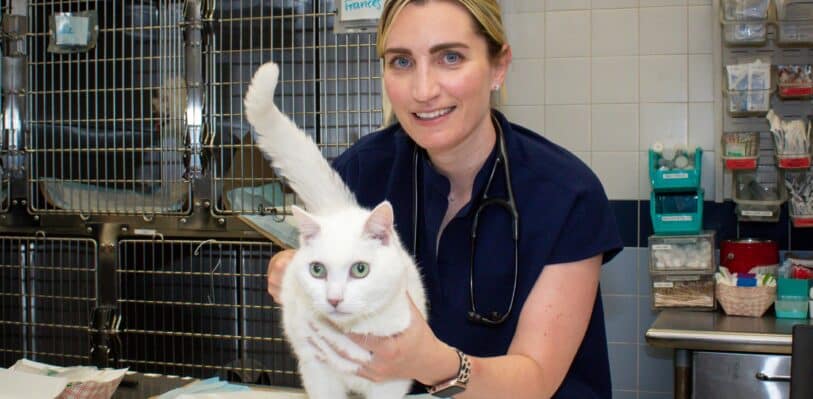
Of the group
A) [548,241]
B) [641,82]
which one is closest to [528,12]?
[641,82]

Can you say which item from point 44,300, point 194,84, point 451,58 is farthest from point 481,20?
point 44,300

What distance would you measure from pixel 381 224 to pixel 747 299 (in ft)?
6.40

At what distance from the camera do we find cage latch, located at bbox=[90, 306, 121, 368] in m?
2.74

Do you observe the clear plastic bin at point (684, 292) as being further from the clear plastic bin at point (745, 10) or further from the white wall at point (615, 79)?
the clear plastic bin at point (745, 10)

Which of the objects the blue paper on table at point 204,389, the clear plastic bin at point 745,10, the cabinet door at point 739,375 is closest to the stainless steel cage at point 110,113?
the blue paper on table at point 204,389

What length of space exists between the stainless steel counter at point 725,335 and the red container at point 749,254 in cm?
29

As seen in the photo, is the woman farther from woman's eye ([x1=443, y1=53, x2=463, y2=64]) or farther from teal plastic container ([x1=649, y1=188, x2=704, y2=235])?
teal plastic container ([x1=649, y1=188, x2=704, y2=235])

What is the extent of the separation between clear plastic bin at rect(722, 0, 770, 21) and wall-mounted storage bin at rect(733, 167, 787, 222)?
56cm

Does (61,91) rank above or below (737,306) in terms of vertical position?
above

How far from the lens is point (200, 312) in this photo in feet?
9.25

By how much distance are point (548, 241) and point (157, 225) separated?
171cm

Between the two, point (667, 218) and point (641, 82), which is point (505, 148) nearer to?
point (667, 218)

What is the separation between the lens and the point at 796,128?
2.69 m

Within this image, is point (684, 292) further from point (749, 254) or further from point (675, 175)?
point (675, 175)
